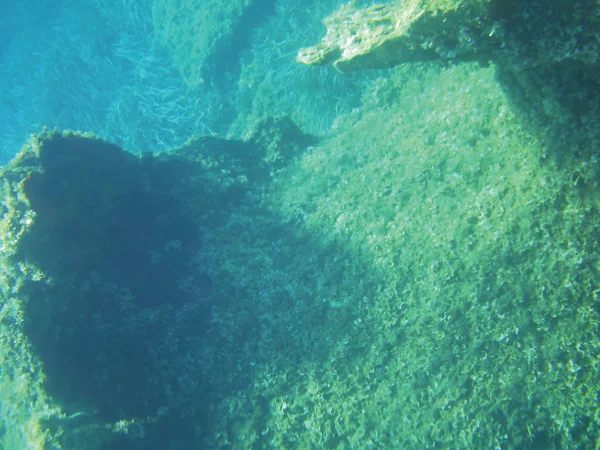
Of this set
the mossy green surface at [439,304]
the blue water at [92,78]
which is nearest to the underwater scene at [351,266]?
the mossy green surface at [439,304]

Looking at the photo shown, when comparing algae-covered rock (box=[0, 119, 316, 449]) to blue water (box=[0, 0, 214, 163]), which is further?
blue water (box=[0, 0, 214, 163])

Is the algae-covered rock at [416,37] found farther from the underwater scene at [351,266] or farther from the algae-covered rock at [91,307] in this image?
the algae-covered rock at [91,307]

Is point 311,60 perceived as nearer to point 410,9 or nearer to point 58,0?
point 410,9

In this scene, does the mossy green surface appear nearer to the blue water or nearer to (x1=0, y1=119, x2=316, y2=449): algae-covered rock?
(x1=0, y1=119, x2=316, y2=449): algae-covered rock

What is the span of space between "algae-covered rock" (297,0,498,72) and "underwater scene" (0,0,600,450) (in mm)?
21

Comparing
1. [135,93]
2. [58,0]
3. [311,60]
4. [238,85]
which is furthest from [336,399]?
[58,0]

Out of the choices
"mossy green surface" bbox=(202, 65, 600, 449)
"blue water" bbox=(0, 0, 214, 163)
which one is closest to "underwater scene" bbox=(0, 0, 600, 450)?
"mossy green surface" bbox=(202, 65, 600, 449)

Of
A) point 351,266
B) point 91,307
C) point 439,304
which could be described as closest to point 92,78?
point 91,307

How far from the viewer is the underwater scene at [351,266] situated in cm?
308

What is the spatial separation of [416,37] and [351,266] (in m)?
2.55

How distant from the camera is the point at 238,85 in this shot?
9273 millimetres

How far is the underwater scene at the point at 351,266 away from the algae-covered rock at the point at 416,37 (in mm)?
21

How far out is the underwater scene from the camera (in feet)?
10.1

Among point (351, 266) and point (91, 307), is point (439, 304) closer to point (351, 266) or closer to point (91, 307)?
point (351, 266)
